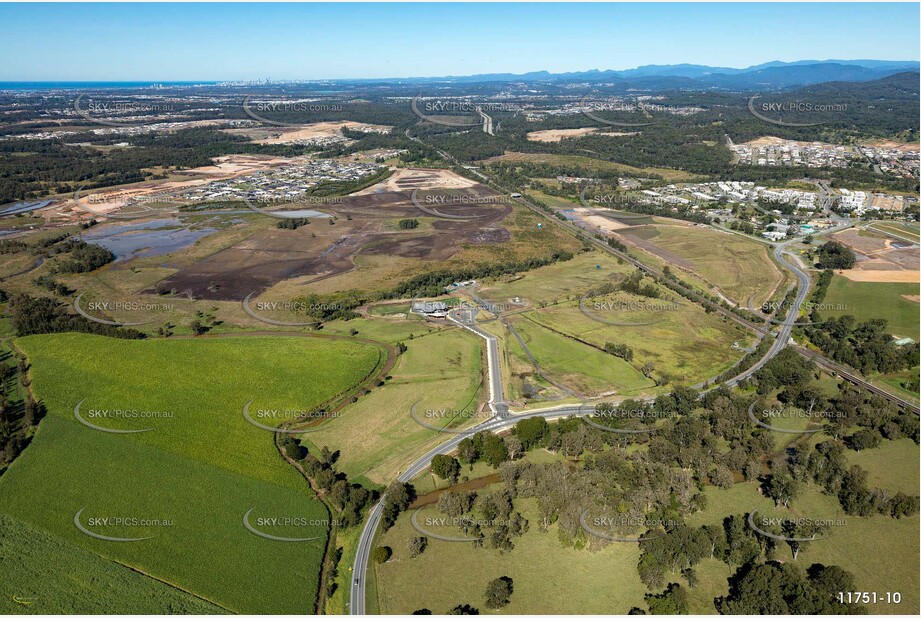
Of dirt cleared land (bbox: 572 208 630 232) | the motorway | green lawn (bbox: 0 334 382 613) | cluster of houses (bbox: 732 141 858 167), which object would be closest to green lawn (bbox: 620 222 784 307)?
dirt cleared land (bbox: 572 208 630 232)

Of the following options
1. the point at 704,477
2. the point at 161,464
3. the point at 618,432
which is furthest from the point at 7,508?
the point at 704,477

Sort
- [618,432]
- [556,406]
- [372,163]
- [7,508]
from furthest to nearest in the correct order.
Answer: [372,163] < [556,406] < [618,432] < [7,508]

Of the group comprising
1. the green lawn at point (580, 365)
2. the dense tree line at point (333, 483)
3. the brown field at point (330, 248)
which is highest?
the brown field at point (330, 248)

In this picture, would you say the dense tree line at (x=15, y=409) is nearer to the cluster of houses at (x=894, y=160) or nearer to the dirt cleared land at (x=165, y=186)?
the dirt cleared land at (x=165, y=186)

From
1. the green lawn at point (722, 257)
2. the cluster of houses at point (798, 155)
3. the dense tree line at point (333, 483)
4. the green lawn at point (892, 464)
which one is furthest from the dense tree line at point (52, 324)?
the cluster of houses at point (798, 155)

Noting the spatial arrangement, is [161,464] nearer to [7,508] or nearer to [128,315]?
[7,508]

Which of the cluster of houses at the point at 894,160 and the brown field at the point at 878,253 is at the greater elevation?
the cluster of houses at the point at 894,160

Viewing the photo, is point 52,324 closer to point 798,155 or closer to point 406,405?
point 406,405
